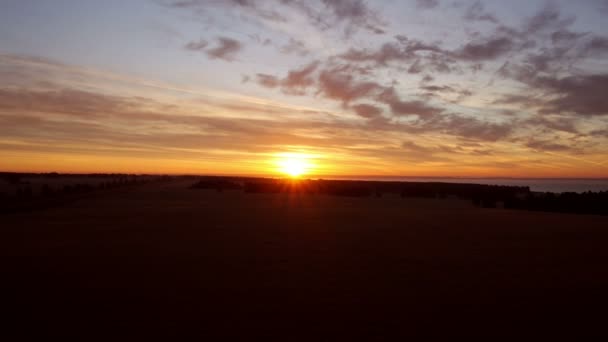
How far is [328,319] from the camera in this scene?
8273 mm

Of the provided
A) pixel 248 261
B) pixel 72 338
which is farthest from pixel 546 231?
pixel 72 338

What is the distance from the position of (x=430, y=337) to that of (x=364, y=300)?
6.36 feet

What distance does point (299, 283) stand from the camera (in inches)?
416

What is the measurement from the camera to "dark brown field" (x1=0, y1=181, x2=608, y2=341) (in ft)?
26.0

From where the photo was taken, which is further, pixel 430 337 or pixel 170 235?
pixel 170 235

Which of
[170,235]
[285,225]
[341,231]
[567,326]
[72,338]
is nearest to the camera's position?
[72,338]

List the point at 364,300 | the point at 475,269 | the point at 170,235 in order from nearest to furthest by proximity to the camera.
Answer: the point at 364,300, the point at 475,269, the point at 170,235

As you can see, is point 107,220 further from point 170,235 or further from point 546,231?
point 546,231

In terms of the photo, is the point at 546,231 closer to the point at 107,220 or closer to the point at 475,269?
the point at 475,269

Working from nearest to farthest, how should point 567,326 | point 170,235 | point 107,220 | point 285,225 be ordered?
point 567,326, point 170,235, point 285,225, point 107,220

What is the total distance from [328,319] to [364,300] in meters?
1.26

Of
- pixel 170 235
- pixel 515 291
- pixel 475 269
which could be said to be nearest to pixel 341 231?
pixel 170 235

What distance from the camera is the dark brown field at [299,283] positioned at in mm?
7918

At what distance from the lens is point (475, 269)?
39.9 ft
